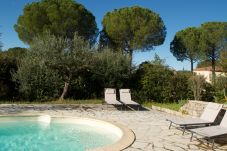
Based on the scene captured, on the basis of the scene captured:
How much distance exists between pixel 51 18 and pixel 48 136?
62.3ft

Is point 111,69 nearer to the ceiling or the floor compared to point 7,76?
nearer to the ceiling

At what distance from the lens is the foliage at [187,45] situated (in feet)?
119

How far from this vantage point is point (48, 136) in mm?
10188

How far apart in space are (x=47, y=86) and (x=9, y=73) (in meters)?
2.09

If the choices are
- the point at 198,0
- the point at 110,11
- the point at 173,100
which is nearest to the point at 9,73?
the point at 173,100

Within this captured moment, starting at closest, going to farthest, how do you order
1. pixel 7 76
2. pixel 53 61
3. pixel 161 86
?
pixel 53 61 < pixel 7 76 < pixel 161 86

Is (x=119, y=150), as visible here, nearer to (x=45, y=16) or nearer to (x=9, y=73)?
(x=9, y=73)

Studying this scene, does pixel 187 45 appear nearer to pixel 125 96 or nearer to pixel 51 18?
pixel 51 18

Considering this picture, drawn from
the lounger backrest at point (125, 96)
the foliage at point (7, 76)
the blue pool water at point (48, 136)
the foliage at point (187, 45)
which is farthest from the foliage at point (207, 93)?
the foliage at point (187, 45)

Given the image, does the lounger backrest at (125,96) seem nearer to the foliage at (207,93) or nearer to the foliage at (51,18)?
the foliage at (207,93)

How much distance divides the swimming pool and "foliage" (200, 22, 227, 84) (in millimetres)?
26161

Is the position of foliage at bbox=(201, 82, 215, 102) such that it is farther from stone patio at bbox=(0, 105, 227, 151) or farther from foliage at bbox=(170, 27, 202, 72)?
foliage at bbox=(170, 27, 202, 72)

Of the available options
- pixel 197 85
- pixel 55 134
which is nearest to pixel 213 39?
pixel 197 85

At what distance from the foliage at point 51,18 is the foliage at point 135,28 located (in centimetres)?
360
